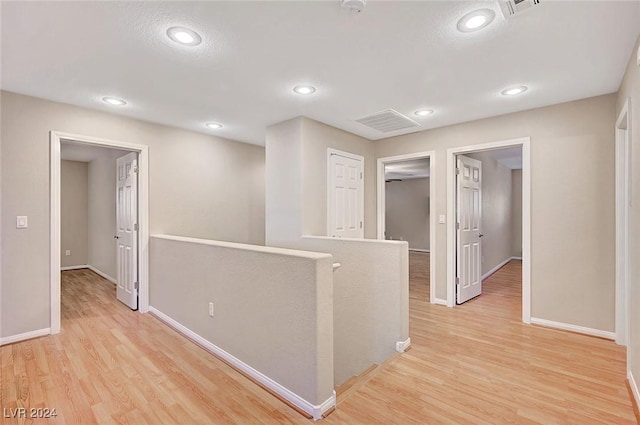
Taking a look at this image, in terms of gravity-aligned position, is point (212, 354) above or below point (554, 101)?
below

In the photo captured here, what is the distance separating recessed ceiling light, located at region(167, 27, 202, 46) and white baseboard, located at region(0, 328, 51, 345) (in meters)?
3.21

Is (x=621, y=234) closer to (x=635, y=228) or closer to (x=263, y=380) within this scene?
(x=635, y=228)

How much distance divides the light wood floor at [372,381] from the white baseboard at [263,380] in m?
0.06

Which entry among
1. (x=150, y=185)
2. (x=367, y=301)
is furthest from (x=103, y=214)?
(x=367, y=301)

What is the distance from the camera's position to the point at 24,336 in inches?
115

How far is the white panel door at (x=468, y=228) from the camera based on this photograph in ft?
13.4

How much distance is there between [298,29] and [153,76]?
1.46 m

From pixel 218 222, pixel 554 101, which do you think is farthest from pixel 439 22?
pixel 218 222

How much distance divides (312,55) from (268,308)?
1.94 meters

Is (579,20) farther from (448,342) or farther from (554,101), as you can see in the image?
(448,342)

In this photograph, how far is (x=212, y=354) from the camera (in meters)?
2.67

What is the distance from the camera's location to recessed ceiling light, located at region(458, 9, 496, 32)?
177cm

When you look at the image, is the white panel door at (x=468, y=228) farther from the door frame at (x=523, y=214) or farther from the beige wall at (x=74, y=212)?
the beige wall at (x=74, y=212)

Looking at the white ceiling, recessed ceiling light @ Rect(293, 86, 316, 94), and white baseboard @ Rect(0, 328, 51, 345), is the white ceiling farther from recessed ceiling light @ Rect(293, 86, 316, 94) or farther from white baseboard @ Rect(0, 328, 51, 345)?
white baseboard @ Rect(0, 328, 51, 345)
